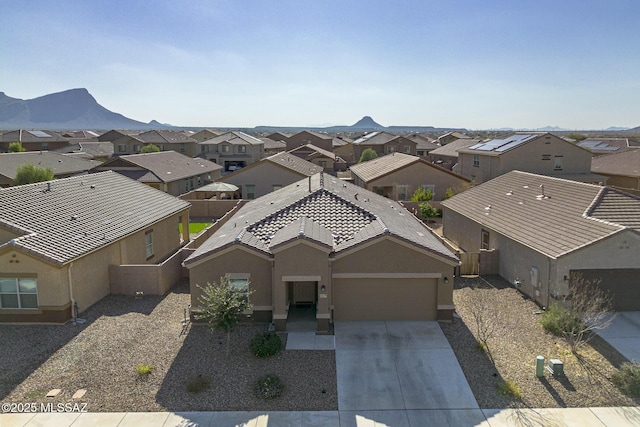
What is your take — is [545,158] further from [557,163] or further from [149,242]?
[149,242]

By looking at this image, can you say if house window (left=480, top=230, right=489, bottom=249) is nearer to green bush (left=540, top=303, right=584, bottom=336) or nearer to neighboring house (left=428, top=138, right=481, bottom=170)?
green bush (left=540, top=303, right=584, bottom=336)

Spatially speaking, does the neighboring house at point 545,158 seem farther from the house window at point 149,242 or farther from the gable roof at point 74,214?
the house window at point 149,242

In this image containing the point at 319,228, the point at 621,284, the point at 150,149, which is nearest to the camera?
the point at 621,284

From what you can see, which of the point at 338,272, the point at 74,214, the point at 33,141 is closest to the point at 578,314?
the point at 338,272

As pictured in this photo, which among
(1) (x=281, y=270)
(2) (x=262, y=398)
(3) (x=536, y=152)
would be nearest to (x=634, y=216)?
(1) (x=281, y=270)

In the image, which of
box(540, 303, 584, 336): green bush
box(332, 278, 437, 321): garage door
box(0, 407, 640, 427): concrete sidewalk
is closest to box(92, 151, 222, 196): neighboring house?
box(332, 278, 437, 321): garage door

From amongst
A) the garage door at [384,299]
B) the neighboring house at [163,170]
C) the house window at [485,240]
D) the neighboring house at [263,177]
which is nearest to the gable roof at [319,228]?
the garage door at [384,299]
